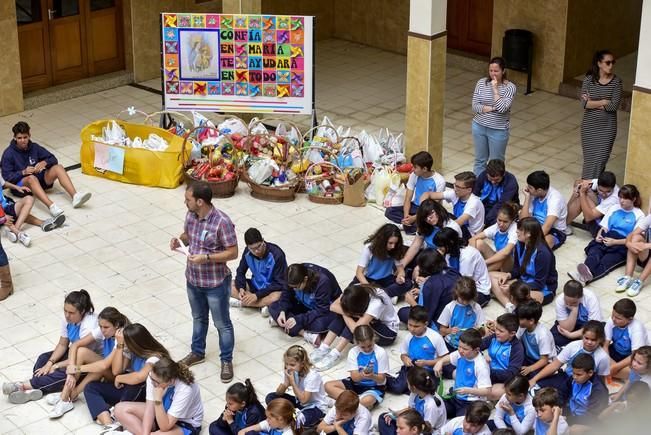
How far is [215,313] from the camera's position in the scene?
866cm

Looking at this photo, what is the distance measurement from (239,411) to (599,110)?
5.84 m

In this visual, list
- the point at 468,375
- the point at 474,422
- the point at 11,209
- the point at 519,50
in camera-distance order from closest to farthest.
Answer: the point at 474,422
the point at 468,375
the point at 11,209
the point at 519,50

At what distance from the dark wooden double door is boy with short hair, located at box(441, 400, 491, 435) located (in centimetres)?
992

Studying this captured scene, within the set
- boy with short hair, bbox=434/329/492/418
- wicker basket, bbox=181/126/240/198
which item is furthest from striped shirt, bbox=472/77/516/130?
boy with short hair, bbox=434/329/492/418

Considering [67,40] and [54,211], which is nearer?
[54,211]

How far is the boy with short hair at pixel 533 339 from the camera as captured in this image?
8.30 meters

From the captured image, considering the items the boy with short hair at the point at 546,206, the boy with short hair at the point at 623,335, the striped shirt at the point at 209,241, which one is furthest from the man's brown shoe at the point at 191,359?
the boy with short hair at the point at 546,206

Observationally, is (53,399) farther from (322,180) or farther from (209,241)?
(322,180)

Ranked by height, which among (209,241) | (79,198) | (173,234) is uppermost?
(209,241)

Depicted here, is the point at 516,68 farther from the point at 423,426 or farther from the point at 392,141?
the point at 423,426

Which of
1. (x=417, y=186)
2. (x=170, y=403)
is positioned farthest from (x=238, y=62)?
(x=170, y=403)

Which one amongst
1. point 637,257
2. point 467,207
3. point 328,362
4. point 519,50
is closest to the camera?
point 328,362

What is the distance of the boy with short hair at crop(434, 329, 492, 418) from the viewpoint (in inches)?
313

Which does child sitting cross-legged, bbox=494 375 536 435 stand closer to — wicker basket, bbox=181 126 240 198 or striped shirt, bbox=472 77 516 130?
striped shirt, bbox=472 77 516 130
